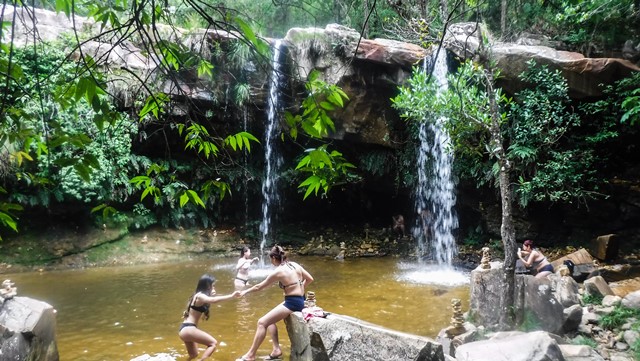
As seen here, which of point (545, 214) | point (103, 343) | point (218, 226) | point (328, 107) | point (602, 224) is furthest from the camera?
point (218, 226)

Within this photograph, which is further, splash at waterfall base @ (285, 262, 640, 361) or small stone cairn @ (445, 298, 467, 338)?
small stone cairn @ (445, 298, 467, 338)

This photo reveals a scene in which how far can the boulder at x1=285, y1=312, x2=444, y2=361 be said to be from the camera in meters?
3.74

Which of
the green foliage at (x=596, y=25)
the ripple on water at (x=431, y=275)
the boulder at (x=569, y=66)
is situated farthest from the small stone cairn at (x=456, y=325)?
the boulder at (x=569, y=66)

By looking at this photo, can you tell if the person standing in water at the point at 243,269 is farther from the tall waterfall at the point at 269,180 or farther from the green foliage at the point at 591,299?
the tall waterfall at the point at 269,180

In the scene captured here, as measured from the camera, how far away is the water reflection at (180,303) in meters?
5.87

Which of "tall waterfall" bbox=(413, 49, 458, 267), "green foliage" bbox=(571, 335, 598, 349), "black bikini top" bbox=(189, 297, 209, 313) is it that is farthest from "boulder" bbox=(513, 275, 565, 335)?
"tall waterfall" bbox=(413, 49, 458, 267)

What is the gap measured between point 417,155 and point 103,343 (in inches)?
384

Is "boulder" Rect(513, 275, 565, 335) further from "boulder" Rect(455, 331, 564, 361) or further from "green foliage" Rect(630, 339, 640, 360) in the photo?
"boulder" Rect(455, 331, 564, 361)

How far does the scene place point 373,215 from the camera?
1531cm

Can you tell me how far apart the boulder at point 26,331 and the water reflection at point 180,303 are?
648 mm

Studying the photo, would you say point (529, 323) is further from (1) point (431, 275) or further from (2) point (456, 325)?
(1) point (431, 275)

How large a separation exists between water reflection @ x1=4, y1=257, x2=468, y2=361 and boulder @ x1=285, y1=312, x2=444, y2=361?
1.42 metres

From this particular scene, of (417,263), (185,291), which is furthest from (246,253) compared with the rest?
(417,263)

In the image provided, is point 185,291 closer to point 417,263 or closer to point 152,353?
point 152,353
